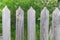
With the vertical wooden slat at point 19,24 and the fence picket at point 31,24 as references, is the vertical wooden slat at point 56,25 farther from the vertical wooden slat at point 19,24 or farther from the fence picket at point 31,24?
the vertical wooden slat at point 19,24

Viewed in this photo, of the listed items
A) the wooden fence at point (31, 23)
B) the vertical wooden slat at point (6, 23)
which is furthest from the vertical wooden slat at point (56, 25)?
the vertical wooden slat at point (6, 23)

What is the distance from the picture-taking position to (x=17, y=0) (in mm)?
5355

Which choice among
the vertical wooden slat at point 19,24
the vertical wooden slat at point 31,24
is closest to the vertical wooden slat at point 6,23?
the vertical wooden slat at point 19,24

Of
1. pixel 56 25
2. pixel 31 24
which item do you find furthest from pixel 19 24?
pixel 56 25

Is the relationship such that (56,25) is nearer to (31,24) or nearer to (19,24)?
(31,24)

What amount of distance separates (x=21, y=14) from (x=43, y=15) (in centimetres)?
40

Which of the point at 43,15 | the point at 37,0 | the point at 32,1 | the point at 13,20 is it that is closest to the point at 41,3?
the point at 37,0

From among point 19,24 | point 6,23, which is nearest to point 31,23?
point 19,24

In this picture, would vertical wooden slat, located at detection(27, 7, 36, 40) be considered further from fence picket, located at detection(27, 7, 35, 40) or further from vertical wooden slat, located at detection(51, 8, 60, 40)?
vertical wooden slat, located at detection(51, 8, 60, 40)

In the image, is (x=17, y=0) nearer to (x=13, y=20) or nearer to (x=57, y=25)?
(x=13, y=20)

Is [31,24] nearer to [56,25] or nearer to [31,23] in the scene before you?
[31,23]

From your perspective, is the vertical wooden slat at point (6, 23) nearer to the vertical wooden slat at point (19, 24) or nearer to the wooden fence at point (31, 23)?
the wooden fence at point (31, 23)

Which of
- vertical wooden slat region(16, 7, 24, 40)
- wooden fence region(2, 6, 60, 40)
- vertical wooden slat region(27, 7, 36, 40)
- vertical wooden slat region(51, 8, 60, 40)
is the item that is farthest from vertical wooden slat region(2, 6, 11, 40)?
vertical wooden slat region(51, 8, 60, 40)

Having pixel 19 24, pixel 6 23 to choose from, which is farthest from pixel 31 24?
pixel 6 23
